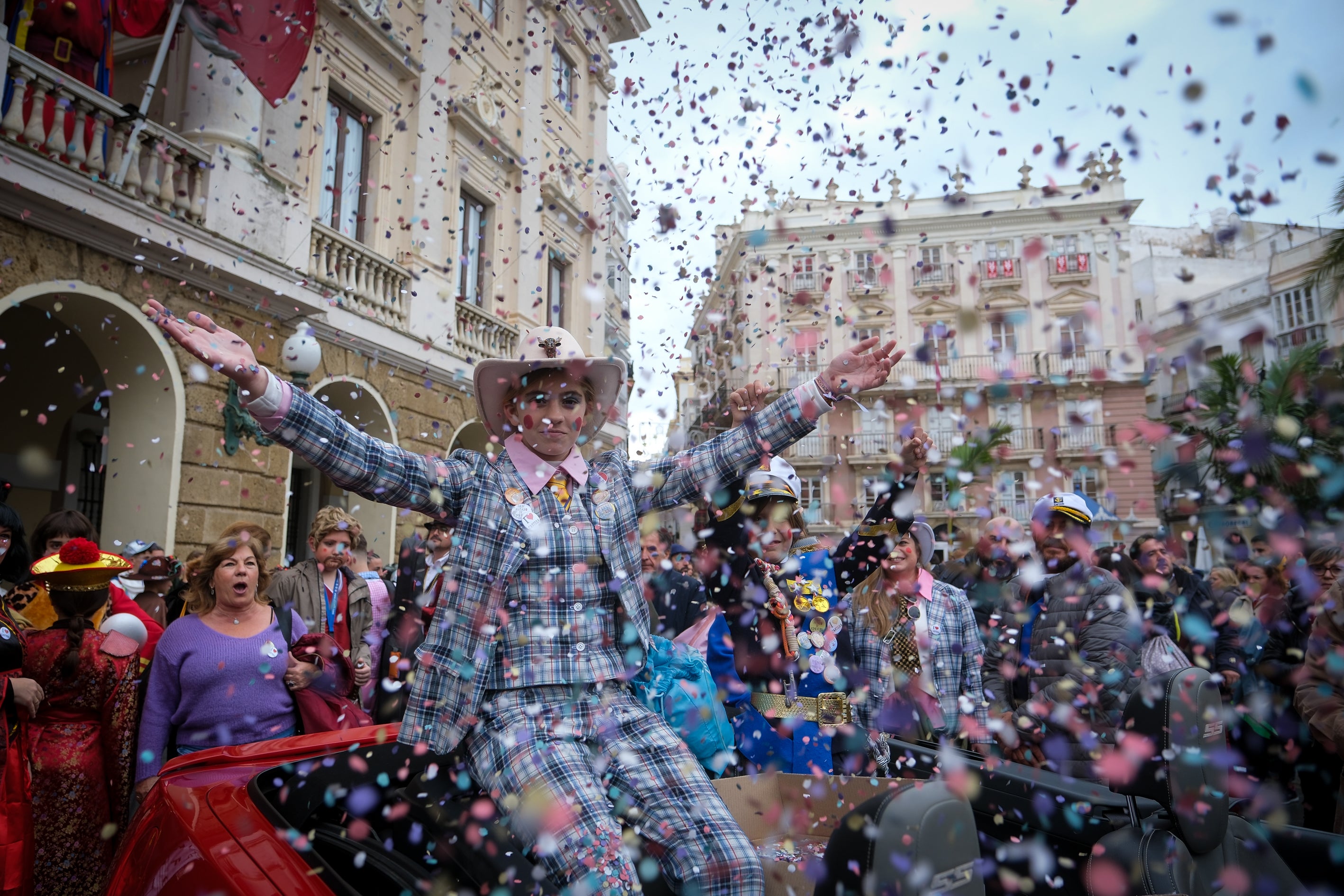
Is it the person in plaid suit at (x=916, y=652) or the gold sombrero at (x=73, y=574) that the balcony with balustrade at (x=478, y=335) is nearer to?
the gold sombrero at (x=73, y=574)

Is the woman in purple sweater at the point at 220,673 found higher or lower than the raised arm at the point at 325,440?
lower

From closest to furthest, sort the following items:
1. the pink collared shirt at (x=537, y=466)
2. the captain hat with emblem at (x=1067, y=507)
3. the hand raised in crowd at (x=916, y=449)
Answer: the pink collared shirt at (x=537, y=466) < the hand raised in crowd at (x=916, y=449) < the captain hat with emblem at (x=1067, y=507)

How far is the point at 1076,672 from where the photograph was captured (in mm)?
4191

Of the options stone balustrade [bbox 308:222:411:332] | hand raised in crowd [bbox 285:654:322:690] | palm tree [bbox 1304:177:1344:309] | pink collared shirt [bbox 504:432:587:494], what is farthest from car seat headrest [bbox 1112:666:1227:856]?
palm tree [bbox 1304:177:1344:309]

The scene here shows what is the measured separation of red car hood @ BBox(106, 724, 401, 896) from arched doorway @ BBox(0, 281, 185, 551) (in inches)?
232

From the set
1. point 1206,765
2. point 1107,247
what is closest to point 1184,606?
point 1206,765

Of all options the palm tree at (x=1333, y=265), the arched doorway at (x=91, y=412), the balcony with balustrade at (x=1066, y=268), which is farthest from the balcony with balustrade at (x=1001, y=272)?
the arched doorway at (x=91, y=412)

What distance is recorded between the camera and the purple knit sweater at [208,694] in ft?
10.7

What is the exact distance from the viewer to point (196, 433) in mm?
7996

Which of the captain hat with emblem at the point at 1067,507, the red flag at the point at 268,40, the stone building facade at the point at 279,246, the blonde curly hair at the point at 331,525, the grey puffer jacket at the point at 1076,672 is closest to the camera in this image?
the grey puffer jacket at the point at 1076,672

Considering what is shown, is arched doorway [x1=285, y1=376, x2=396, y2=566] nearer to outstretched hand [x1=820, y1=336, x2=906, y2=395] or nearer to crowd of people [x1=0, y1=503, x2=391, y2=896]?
crowd of people [x1=0, y1=503, x2=391, y2=896]

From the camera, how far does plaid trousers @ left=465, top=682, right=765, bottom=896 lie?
1.85 m

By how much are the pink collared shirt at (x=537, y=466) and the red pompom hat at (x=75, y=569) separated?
2582mm

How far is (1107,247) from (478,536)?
3365 cm
